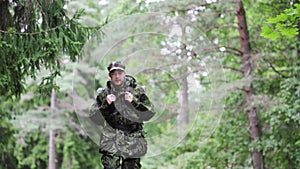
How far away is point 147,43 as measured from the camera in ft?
25.9

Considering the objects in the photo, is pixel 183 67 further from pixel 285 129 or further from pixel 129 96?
pixel 129 96

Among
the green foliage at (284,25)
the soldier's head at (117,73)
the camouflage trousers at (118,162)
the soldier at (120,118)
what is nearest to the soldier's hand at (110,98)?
the soldier at (120,118)

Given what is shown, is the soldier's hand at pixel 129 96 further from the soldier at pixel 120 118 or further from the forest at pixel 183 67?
the forest at pixel 183 67

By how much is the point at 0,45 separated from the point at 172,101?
3050 mm

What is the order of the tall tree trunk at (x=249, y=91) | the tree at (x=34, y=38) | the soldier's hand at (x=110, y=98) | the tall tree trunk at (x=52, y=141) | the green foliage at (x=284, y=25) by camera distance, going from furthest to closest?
the tall tree trunk at (x=52, y=141), the tall tree trunk at (x=249, y=91), the tree at (x=34, y=38), the soldier's hand at (x=110, y=98), the green foliage at (x=284, y=25)

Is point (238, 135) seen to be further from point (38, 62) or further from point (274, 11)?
point (38, 62)

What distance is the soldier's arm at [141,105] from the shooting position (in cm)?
432

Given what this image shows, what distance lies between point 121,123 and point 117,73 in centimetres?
49

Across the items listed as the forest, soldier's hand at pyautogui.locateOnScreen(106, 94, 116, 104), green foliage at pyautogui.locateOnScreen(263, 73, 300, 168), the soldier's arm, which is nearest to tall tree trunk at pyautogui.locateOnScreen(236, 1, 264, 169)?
the forest

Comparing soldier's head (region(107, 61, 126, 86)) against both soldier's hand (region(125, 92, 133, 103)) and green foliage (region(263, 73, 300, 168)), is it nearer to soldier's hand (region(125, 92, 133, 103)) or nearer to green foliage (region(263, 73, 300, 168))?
soldier's hand (region(125, 92, 133, 103))

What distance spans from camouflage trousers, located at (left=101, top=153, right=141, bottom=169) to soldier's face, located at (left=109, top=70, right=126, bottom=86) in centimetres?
71

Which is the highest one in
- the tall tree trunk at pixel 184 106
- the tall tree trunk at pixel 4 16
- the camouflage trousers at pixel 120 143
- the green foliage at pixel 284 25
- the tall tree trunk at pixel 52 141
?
the tall tree trunk at pixel 4 16

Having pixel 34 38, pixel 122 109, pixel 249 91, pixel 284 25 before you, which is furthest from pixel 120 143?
pixel 249 91

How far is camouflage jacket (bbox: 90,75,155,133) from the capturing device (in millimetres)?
4309
